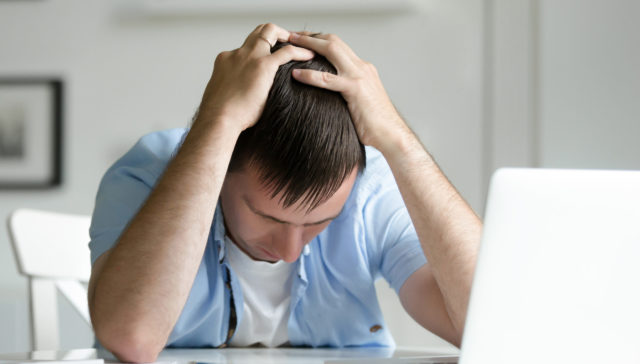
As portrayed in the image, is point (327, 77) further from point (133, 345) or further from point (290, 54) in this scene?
point (133, 345)

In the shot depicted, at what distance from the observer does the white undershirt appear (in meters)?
1.24

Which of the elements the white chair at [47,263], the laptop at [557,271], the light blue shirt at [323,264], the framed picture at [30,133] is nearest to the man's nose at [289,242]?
the light blue shirt at [323,264]

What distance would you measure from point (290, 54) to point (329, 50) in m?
0.07

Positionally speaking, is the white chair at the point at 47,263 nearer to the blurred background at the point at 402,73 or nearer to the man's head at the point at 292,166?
the man's head at the point at 292,166

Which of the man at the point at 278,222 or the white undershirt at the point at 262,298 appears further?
the white undershirt at the point at 262,298

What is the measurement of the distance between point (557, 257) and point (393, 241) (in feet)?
2.69

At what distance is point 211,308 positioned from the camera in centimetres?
119

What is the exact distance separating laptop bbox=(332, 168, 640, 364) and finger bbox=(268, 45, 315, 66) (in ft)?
2.23

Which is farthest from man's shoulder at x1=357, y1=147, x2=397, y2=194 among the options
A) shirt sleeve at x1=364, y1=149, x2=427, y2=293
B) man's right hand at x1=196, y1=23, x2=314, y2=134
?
man's right hand at x1=196, y1=23, x2=314, y2=134

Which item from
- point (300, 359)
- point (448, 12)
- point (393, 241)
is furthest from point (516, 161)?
point (300, 359)

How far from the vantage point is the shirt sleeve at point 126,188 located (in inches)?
43.7

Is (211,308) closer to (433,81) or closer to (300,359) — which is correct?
(300,359)

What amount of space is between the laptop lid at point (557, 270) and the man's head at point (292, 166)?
0.60m

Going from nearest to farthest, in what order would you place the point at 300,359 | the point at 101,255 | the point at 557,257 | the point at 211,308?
the point at 557,257 → the point at 300,359 → the point at 101,255 → the point at 211,308
